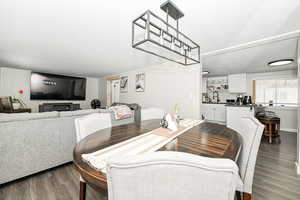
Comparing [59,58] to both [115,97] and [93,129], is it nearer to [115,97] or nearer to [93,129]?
[115,97]

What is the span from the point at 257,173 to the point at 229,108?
238cm

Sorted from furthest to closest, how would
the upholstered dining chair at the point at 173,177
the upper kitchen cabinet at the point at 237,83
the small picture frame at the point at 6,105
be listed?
the upper kitchen cabinet at the point at 237,83
the small picture frame at the point at 6,105
the upholstered dining chair at the point at 173,177

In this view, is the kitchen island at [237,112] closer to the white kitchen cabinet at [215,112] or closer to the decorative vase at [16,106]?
the white kitchen cabinet at [215,112]

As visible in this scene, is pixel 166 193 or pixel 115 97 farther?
pixel 115 97

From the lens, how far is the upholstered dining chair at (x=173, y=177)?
343mm

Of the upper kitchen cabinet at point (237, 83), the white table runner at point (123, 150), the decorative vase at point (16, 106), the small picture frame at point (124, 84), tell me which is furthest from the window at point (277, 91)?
the decorative vase at point (16, 106)

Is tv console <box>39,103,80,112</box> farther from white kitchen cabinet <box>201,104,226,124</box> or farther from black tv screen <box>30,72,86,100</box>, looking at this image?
white kitchen cabinet <box>201,104,226,124</box>

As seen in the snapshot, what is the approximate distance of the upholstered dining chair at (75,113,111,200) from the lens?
1.12 meters

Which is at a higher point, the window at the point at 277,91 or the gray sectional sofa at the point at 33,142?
the window at the point at 277,91

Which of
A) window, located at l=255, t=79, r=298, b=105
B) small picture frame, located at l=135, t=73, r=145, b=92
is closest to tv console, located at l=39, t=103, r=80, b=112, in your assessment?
small picture frame, located at l=135, t=73, r=145, b=92

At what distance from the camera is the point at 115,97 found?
5.77 meters

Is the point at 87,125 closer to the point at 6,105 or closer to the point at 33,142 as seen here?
the point at 33,142

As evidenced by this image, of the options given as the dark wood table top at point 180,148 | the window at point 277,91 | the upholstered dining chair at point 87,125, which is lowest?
the dark wood table top at point 180,148

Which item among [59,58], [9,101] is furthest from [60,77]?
[59,58]
